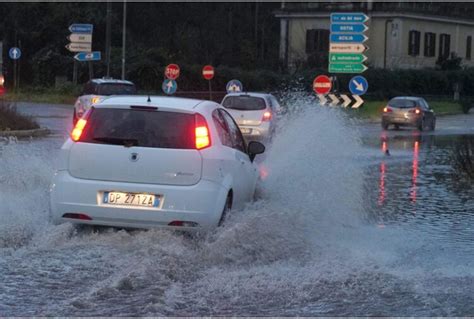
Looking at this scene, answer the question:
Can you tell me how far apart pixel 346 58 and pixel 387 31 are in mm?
42596

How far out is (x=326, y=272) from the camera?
26.8 feet

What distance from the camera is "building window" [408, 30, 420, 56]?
240ft


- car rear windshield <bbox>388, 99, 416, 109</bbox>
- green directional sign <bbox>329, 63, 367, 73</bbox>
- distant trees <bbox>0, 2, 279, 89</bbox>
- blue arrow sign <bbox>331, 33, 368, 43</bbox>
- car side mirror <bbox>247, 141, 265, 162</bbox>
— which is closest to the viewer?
→ car side mirror <bbox>247, 141, 265, 162</bbox>

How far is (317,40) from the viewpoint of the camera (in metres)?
73.6

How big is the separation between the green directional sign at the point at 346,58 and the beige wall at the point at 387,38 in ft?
126

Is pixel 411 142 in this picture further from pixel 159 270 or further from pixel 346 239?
pixel 159 270

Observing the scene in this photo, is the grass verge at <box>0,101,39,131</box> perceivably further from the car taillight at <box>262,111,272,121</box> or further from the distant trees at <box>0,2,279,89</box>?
the distant trees at <box>0,2,279,89</box>

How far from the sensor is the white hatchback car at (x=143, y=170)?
8.90 meters

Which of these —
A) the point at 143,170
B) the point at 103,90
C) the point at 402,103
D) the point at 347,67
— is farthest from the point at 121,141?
the point at 402,103

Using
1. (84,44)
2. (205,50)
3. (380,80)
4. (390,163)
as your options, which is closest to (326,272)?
(390,163)

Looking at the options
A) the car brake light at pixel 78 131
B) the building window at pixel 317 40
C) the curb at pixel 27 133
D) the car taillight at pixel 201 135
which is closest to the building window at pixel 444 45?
the building window at pixel 317 40

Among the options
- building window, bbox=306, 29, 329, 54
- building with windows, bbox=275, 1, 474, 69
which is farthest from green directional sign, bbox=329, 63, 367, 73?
building window, bbox=306, 29, 329, 54

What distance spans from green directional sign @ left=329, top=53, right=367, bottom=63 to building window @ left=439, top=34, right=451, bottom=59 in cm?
4781

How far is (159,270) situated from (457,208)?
7.00m
